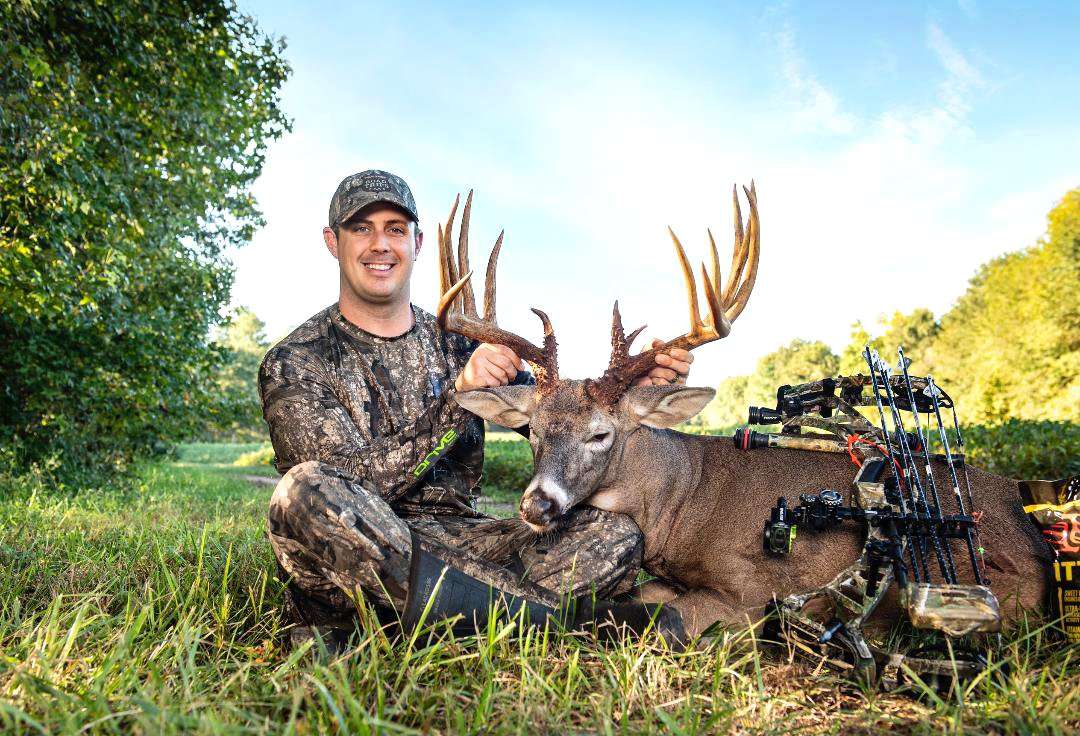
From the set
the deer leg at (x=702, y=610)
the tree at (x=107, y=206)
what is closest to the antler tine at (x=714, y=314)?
the deer leg at (x=702, y=610)

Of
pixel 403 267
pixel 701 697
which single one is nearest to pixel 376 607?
pixel 701 697

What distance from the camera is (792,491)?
3.85 meters

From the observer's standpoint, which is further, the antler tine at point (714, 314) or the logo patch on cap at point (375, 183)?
the logo patch on cap at point (375, 183)

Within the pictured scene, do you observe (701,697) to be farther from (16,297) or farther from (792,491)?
(16,297)

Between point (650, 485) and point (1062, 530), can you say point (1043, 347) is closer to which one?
point (1062, 530)

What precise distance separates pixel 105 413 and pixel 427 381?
5.93m

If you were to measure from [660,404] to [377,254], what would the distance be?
6.54 feet

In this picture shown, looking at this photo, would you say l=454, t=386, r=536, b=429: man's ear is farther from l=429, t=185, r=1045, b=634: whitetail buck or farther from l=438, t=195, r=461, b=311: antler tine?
l=438, t=195, r=461, b=311: antler tine

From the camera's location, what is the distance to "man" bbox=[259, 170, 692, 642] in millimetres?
2848

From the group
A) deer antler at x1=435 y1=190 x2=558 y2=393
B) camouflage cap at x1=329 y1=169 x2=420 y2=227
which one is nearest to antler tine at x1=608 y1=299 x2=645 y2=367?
deer antler at x1=435 y1=190 x2=558 y2=393

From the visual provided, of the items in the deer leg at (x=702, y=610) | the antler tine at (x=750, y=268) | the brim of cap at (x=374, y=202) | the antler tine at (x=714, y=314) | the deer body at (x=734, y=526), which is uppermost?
the brim of cap at (x=374, y=202)

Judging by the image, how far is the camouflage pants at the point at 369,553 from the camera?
2832 mm

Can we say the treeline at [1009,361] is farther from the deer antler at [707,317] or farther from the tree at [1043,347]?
the deer antler at [707,317]

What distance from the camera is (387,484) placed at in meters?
3.44
